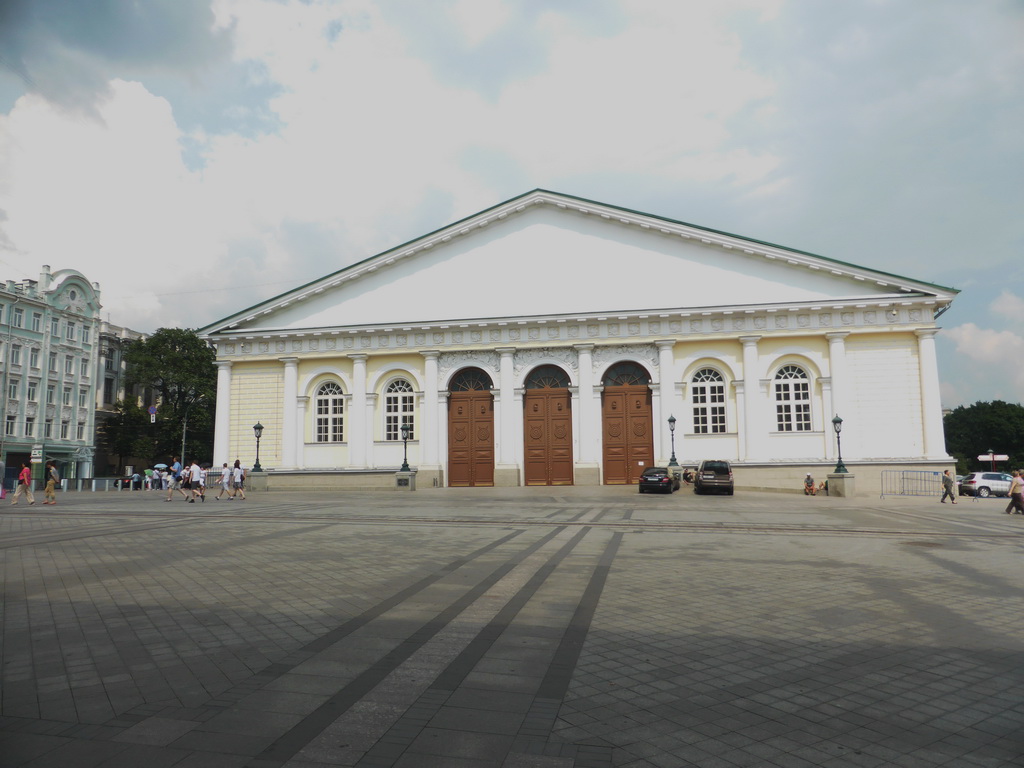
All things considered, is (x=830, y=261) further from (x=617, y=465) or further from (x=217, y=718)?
(x=217, y=718)

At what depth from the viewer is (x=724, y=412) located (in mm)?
37719

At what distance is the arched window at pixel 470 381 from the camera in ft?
133

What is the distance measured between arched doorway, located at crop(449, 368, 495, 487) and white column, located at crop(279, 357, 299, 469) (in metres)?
9.45

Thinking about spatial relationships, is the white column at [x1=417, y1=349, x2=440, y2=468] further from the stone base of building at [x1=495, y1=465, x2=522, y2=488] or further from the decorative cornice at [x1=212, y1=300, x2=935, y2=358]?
the stone base of building at [x1=495, y1=465, x2=522, y2=488]

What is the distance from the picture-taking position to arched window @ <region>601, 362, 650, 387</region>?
128 ft

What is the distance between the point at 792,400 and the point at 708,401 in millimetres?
4267

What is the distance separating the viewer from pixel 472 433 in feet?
132

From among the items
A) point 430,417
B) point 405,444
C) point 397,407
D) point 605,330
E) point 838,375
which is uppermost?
point 605,330

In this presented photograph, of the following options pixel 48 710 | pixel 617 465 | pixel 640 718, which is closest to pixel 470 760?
pixel 640 718

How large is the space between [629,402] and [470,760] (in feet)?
117

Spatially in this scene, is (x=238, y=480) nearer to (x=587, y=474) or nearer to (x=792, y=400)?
(x=587, y=474)

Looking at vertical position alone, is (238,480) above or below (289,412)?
below

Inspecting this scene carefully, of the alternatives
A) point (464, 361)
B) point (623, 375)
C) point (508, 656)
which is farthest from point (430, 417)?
point (508, 656)

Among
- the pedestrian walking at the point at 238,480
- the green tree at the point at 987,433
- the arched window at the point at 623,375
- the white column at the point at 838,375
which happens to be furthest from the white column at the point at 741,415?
the green tree at the point at 987,433
